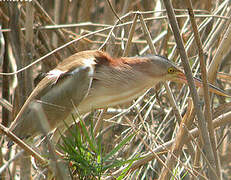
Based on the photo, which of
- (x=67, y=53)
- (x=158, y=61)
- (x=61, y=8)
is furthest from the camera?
(x=61, y=8)

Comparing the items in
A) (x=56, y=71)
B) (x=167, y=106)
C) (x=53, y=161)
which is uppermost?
(x=53, y=161)

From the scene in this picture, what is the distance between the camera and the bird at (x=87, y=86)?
5.80ft

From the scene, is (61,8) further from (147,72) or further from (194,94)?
(194,94)

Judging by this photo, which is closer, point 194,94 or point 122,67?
point 194,94

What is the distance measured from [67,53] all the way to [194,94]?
63.1 inches

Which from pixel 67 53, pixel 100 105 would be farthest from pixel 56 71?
pixel 67 53

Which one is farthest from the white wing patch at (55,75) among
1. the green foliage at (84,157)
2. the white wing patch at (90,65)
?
the green foliage at (84,157)

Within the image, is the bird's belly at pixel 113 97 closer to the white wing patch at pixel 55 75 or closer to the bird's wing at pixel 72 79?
the bird's wing at pixel 72 79

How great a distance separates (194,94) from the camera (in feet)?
3.74

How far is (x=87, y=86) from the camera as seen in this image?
1.78 m

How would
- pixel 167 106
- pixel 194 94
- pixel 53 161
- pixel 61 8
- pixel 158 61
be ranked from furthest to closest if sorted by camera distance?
pixel 61 8
pixel 167 106
pixel 158 61
pixel 194 94
pixel 53 161

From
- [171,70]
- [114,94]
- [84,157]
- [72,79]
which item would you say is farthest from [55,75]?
[84,157]

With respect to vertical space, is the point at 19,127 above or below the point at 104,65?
below

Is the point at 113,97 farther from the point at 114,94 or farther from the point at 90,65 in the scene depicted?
the point at 90,65
